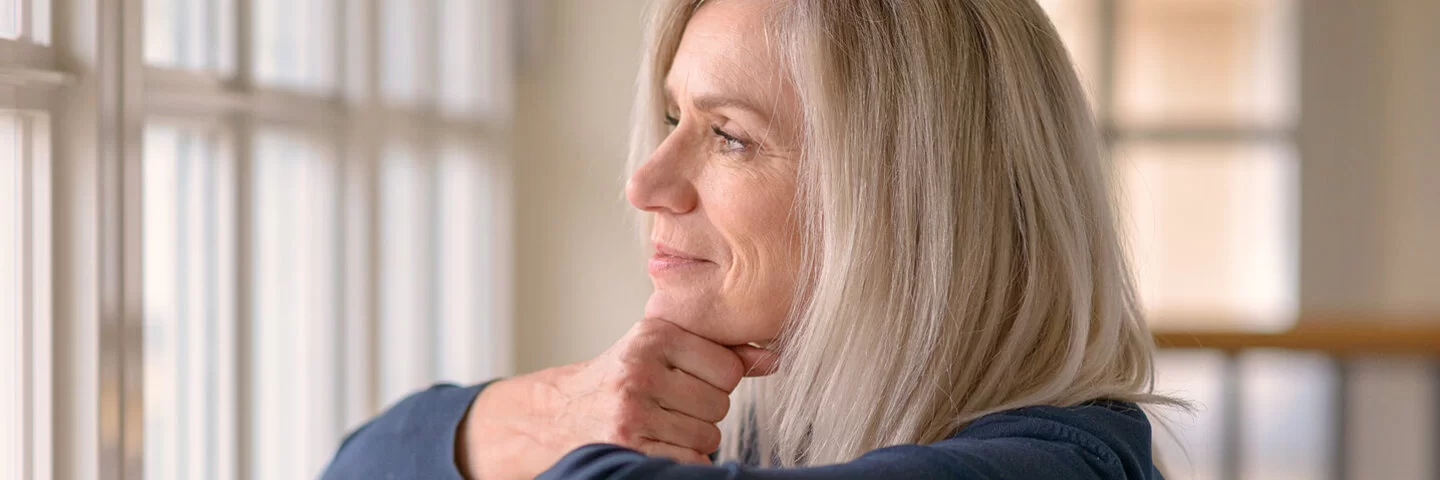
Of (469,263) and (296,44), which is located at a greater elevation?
(296,44)

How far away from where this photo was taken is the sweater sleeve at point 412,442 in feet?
3.96

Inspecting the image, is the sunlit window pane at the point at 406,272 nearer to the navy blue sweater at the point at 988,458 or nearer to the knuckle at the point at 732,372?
the navy blue sweater at the point at 988,458

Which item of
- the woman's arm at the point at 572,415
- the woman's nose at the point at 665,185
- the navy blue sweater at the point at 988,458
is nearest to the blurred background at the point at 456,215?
the navy blue sweater at the point at 988,458

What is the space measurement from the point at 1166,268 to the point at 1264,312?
0.29m

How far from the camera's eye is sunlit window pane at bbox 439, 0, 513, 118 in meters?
2.44

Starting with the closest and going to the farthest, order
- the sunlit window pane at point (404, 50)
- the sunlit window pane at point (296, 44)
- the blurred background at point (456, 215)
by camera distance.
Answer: the blurred background at point (456, 215)
the sunlit window pane at point (296, 44)
the sunlit window pane at point (404, 50)

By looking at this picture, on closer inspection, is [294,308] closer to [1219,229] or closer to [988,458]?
[988,458]

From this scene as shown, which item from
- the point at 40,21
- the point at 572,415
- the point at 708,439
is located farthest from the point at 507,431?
the point at 40,21

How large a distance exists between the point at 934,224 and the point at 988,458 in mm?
215

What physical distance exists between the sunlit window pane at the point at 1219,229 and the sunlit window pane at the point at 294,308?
7.62 feet

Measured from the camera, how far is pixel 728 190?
108 centimetres

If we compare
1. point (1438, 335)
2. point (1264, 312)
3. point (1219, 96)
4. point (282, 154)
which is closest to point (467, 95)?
point (282, 154)

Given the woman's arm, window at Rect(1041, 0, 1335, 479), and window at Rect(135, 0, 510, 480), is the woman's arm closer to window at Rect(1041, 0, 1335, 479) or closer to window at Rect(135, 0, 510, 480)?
window at Rect(135, 0, 510, 480)

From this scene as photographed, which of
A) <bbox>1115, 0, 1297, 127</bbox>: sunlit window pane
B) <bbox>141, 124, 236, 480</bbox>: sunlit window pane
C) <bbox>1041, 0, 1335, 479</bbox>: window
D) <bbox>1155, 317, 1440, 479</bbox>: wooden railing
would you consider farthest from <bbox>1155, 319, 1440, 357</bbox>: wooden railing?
<bbox>141, 124, 236, 480</bbox>: sunlit window pane
